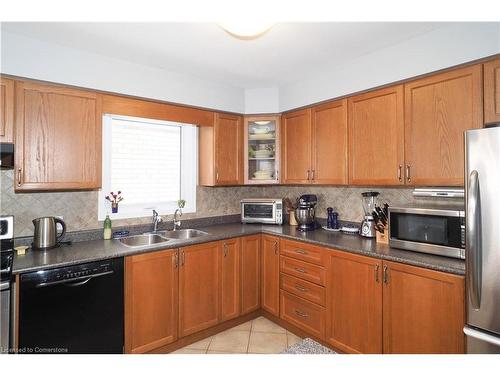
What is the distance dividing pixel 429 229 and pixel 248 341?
174cm

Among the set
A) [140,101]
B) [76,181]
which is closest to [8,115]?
[76,181]

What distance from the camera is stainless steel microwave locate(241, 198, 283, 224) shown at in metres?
3.10

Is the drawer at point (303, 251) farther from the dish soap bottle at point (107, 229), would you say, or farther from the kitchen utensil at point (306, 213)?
the dish soap bottle at point (107, 229)

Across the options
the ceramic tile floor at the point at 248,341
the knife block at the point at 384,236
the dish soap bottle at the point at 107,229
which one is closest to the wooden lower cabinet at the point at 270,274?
the ceramic tile floor at the point at 248,341

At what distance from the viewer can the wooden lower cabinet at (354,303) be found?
6.39ft

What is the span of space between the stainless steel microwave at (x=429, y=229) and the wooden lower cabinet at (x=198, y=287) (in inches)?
58.7

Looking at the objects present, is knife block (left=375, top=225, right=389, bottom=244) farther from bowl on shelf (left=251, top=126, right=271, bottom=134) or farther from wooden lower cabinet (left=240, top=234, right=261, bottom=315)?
bowl on shelf (left=251, top=126, right=271, bottom=134)

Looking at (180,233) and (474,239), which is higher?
(474,239)

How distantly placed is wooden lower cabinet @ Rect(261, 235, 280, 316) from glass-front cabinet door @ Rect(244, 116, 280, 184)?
71 centimetres

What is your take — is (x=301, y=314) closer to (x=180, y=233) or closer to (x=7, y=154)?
(x=180, y=233)

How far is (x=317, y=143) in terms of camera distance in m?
2.73

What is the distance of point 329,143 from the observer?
2617 millimetres

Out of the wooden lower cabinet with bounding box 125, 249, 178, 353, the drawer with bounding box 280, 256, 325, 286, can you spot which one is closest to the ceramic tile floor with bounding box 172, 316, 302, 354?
the wooden lower cabinet with bounding box 125, 249, 178, 353

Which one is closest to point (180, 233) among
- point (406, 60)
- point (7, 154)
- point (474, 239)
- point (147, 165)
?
point (147, 165)
